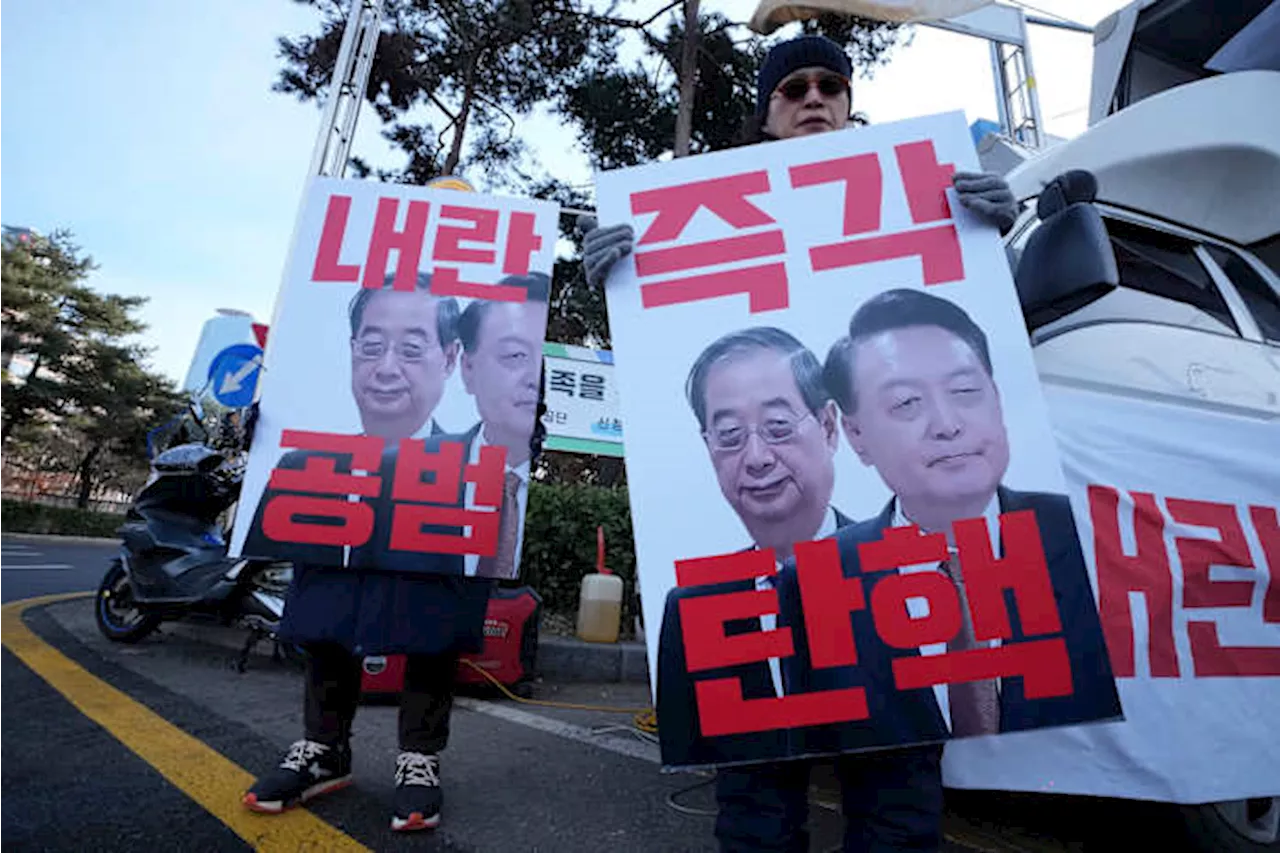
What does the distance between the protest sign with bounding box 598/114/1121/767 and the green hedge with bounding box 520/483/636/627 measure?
372cm

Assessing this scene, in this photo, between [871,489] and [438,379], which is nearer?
[871,489]

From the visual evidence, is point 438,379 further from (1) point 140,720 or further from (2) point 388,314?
(1) point 140,720

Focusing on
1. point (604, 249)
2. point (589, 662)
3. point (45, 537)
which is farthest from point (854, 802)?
point (45, 537)

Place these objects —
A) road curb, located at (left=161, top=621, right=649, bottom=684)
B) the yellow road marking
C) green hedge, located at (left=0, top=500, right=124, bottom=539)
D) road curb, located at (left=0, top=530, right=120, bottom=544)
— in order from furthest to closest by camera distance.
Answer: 1. green hedge, located at (left=0, top=500, right=124, bottom=539)
2. road curb, located at (left=0, top=530, right=120, bottom=544)
3. road curb, located at (left=161, top=621, right=649, bottom=684)
4. the yellow road marking

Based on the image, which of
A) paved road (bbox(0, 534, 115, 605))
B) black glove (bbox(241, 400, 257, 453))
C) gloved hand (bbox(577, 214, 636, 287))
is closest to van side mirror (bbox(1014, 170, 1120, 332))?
gloved hand (bbox(577, 214, 636, 287))

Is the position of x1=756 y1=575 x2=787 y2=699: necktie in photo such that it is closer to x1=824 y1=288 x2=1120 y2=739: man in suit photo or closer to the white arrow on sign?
x1=824 y1=288 x2=1120 y2=739: man in suit photo

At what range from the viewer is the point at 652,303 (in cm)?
151

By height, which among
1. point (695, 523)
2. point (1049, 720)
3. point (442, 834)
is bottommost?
point (442, 834)

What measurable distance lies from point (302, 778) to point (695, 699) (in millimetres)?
1240

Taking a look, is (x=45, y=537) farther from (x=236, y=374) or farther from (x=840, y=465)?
(x=840, y=465)

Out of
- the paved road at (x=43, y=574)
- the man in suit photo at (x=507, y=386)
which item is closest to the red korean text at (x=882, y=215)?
the man in suit photo at (x=507, y=386)

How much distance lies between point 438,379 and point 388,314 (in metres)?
0.25

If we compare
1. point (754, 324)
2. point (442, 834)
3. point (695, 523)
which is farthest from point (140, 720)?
point (754, 324)

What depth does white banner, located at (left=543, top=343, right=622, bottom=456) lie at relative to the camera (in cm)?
689
